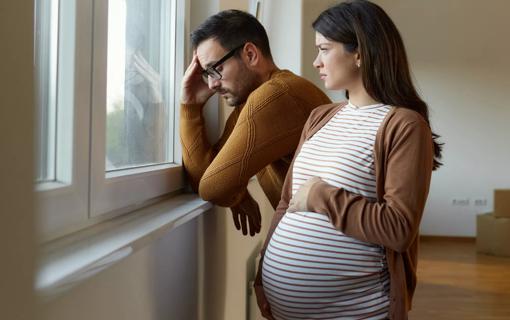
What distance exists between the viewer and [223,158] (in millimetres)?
1449

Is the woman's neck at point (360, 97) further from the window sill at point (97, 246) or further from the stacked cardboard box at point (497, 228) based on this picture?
the stacked cardboard box at point (497, 228)

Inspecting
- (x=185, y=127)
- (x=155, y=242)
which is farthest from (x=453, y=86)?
(x=155, y=242)

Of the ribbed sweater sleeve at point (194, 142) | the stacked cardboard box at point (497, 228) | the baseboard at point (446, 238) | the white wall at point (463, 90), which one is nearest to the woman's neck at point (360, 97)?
the ribbed sweater sleeve at point (194, 142)

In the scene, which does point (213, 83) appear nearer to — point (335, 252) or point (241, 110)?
point (241, 110)

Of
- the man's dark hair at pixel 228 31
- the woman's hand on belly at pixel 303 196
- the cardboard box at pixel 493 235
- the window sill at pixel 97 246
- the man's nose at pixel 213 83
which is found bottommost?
the cardboard box at pixel 493 235

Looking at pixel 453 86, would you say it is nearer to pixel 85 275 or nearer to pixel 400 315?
pixel 400 315

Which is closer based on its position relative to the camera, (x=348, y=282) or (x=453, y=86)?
(x=348, y=282)

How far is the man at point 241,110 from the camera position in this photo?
1450 mm

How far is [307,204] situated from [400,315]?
30 centimetres

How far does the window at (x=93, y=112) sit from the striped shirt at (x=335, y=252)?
0.39m

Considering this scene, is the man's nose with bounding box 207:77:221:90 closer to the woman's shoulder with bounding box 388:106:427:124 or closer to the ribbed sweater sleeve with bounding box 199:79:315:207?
the ribbed sweater sleeve with bounding box 199:79:315:207

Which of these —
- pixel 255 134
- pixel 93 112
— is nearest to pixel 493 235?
pixel 255 134

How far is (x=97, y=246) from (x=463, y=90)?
7.10 metres

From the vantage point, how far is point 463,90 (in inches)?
287
